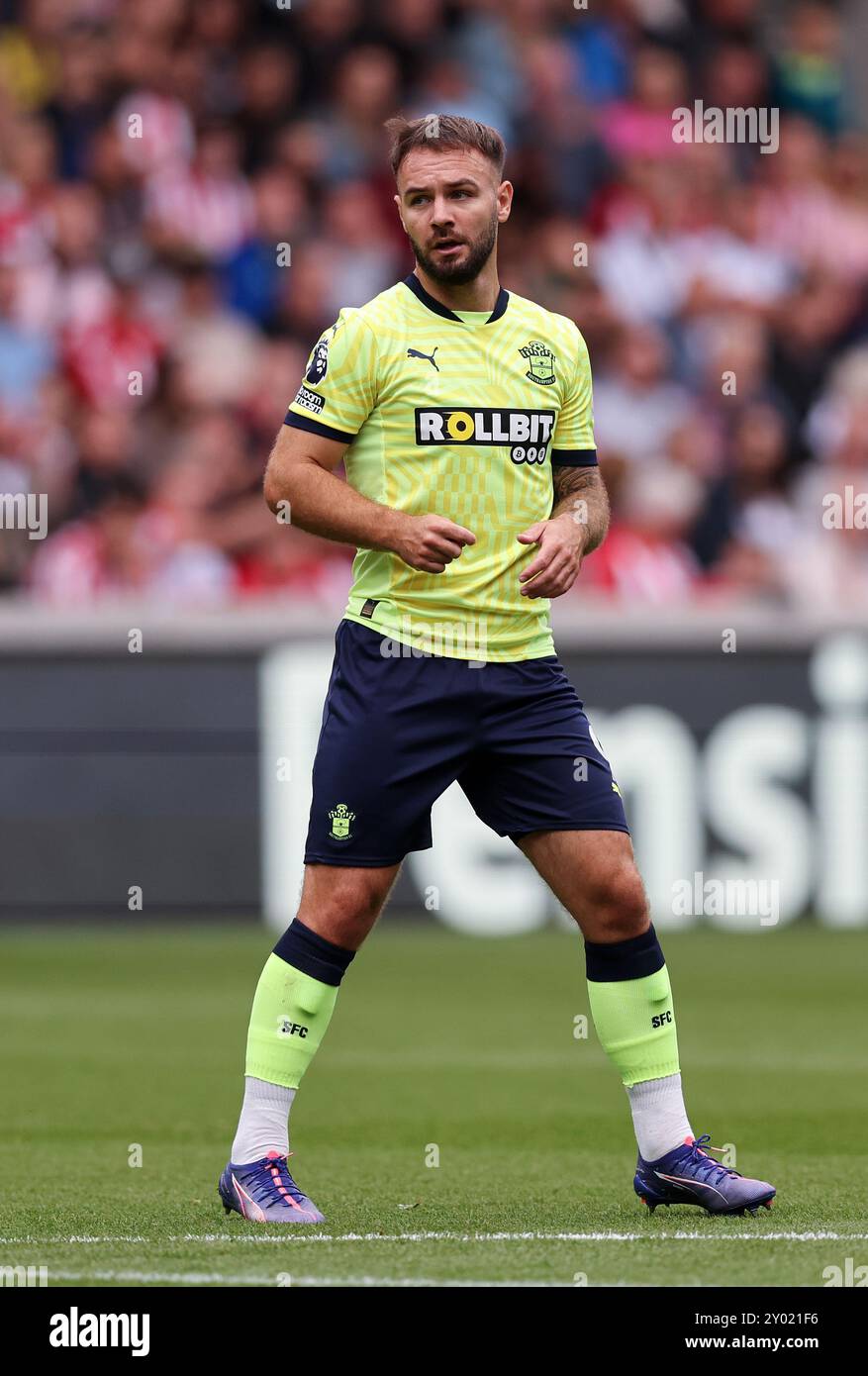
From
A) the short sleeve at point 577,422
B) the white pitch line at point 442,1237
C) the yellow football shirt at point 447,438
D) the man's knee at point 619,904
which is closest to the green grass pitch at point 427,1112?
the white pitch line at point 442,1237

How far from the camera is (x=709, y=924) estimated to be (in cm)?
1179

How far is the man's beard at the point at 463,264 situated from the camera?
5176 millimetres

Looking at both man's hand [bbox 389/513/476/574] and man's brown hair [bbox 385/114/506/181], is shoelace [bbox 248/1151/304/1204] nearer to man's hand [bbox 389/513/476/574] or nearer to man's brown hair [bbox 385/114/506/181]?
man's hand [bbox 389/513/476/574]

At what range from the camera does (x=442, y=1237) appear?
4.98 metres

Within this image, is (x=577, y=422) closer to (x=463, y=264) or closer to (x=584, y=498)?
(x=584, y=498)

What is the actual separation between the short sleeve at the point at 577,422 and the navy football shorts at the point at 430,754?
509 mm

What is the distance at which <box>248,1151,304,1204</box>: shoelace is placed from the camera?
204 inches

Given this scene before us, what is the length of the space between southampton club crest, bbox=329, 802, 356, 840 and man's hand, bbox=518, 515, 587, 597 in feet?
2.00

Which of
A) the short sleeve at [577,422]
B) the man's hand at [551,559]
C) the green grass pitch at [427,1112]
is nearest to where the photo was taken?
the green grass pitch at [427,1112]

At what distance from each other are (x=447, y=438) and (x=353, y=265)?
8.25m

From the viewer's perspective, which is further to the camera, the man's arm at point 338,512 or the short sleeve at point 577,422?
the short sleeve at point 577,422

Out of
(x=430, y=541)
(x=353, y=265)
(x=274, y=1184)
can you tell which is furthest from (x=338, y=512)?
(x=353, y=265)

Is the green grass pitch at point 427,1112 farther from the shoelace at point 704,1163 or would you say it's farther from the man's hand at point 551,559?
the man's hand at point 551,559

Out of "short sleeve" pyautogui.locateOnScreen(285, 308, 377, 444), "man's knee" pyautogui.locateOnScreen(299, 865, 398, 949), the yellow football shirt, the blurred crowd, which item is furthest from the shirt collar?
the blurred crowd
